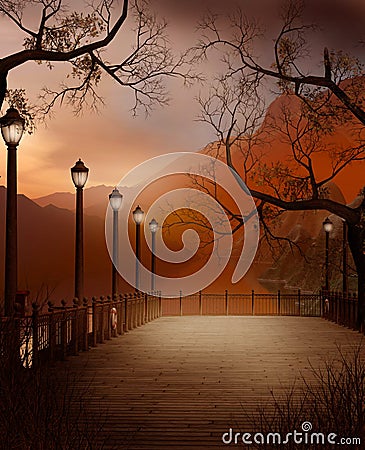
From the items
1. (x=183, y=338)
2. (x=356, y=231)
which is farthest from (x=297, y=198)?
(x=183, y=338)

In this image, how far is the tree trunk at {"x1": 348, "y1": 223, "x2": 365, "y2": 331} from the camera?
2888cm

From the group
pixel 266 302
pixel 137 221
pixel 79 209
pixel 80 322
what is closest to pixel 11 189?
pixel 80 322

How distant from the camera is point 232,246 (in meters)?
30.8

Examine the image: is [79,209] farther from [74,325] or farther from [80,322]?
[74,325]

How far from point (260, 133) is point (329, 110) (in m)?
5.81

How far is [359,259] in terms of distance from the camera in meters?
29.6

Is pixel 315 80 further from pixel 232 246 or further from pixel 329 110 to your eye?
pixel 232 246

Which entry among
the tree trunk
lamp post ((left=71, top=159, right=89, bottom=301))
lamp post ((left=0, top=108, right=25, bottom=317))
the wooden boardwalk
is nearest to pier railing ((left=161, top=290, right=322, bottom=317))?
the tree trunk

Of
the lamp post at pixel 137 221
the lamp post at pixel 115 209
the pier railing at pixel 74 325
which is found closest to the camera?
the pier railing at pixel 74 325

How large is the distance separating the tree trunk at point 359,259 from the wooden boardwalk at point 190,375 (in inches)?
30.8

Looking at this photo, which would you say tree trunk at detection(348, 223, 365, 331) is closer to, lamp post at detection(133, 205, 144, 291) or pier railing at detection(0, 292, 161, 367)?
pier railing at detection(0, 292, 161, 367)

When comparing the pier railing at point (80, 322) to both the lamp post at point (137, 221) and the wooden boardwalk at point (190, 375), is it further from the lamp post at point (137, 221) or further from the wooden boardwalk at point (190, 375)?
the lamp post at point (137, 221)

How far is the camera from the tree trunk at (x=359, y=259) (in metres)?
28.9

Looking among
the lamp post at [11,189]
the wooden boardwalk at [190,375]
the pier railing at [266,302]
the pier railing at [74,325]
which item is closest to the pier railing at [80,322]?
the pier railing at [74,325]
